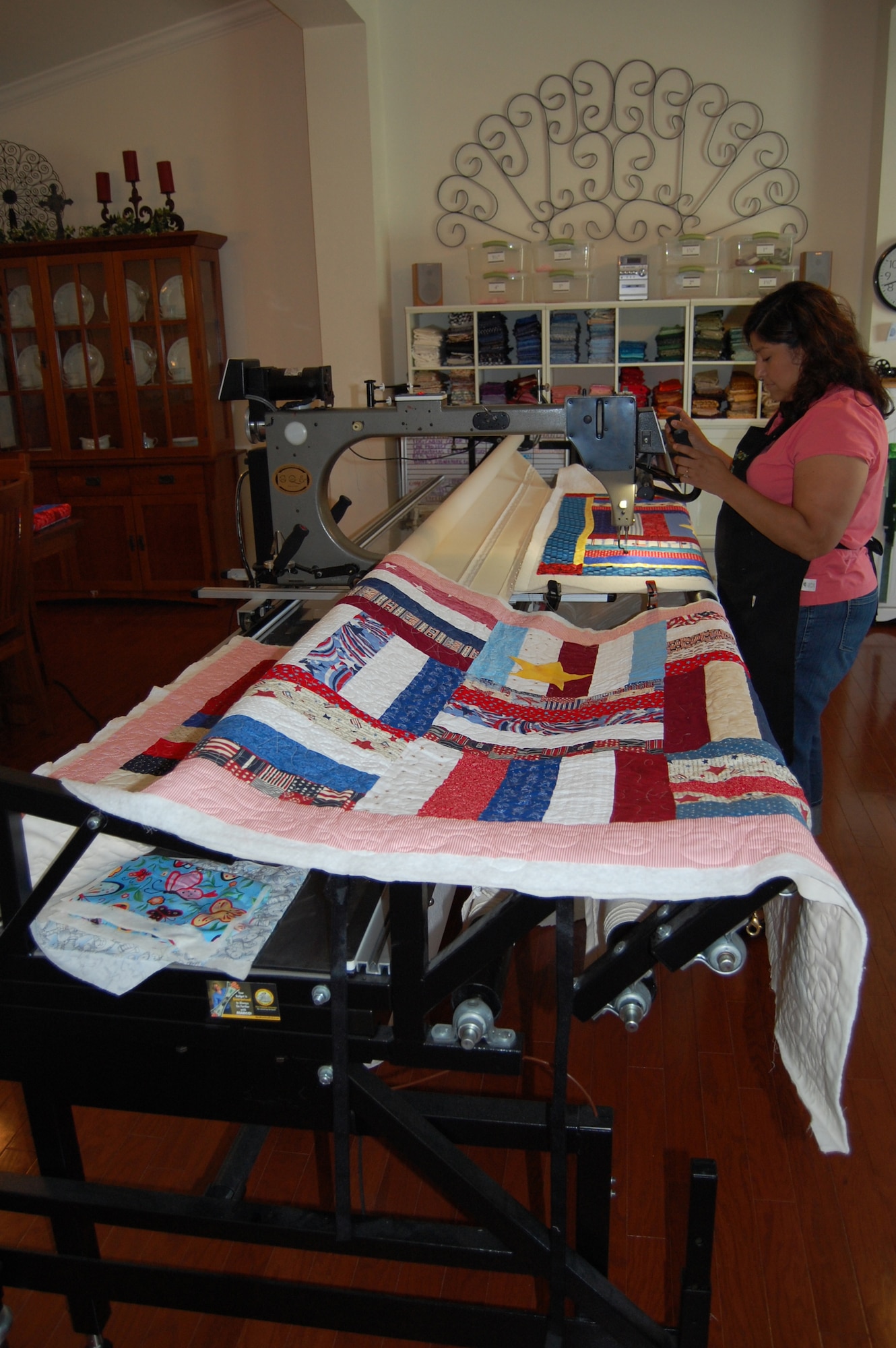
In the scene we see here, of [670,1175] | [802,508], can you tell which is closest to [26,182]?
[802,508]

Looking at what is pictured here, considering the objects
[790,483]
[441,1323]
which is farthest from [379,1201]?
[790,483]

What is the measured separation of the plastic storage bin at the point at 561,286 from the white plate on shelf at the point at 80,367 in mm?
2246

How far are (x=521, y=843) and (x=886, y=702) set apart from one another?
3293 mm

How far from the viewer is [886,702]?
12.5 ft

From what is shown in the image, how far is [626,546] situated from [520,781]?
1.35 meters

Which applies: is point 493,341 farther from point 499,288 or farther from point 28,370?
point 28,370

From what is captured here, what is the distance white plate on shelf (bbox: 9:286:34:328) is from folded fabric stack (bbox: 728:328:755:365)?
11.3ft

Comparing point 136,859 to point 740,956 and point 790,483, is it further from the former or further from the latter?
point 790,483

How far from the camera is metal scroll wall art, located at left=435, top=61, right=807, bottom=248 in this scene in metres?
4.73

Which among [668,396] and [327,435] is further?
[668,396]

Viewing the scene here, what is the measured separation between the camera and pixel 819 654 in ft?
7.10

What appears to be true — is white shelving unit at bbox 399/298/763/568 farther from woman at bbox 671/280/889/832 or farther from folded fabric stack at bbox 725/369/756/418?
woman at bbox 671/280/889/832

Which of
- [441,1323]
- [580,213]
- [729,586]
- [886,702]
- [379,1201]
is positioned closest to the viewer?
[441,1323]

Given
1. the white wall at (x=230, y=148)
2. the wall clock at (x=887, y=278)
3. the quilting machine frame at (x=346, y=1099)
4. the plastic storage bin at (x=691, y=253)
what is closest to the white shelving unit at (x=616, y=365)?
the plastic storage bin at (x=691, y=253)
